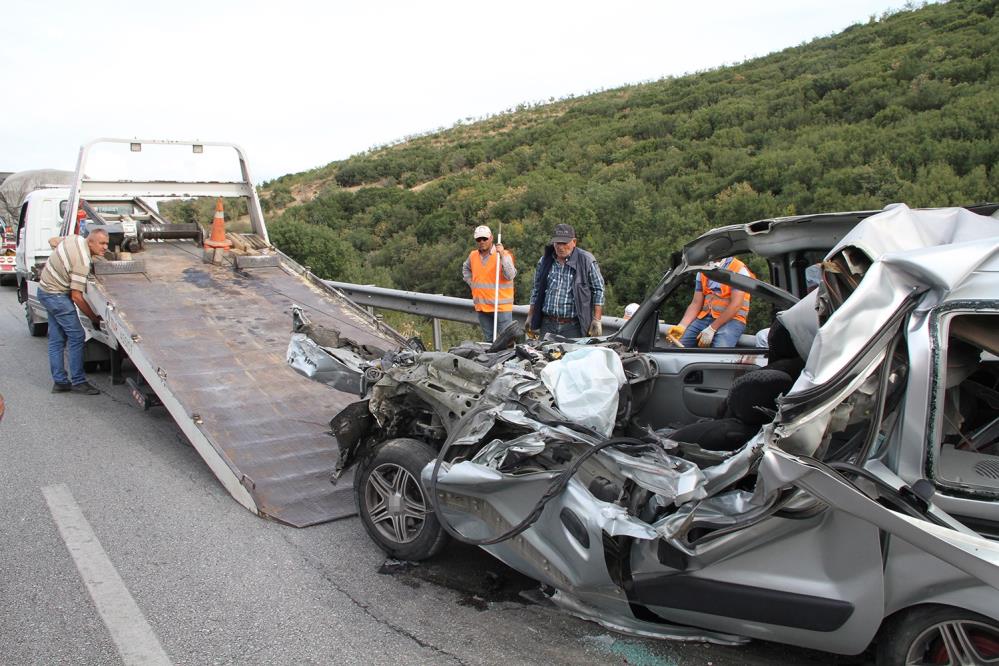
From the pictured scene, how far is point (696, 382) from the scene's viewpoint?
4918mm

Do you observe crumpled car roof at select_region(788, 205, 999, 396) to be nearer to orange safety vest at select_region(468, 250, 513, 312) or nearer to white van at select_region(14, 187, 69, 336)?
orange safety vest at select_region(468, 250, 513, 312)

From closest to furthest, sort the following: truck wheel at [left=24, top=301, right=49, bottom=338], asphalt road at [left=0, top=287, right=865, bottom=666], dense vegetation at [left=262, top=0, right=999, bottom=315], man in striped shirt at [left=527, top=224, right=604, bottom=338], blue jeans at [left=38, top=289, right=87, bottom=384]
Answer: asphalt road at [left=0, top=287, right=865, bottom=666] < man in striped shirt at [left=527, top=224, right=604, bottom=338] < blue jeans at [left=38, top=289, right=87, bottom=384] < truck wheel at [left=24, top=301, right=49, bottom=338] < dense vegetation at [left=262, top=0, right=999, bottom=315]

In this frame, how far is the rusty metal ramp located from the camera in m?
5.63

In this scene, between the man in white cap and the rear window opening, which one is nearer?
the rear window opening

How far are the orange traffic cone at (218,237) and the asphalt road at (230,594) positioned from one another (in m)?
4.10

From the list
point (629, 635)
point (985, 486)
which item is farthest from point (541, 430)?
point (985, 486)

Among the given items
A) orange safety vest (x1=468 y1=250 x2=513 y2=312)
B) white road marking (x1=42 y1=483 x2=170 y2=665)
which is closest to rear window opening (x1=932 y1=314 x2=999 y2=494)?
white road marking (x1=42 y1=483 x2=170 y2=665)

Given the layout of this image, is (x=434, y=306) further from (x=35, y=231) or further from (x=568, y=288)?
(x=35, y=231)

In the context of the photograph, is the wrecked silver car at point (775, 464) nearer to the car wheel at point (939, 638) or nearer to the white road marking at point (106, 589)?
the car wheel at point (939, 638)

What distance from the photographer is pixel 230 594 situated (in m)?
4.22

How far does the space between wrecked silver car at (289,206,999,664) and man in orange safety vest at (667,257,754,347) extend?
171cm

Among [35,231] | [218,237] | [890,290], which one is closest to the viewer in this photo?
[890,290]

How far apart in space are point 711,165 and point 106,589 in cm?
2192

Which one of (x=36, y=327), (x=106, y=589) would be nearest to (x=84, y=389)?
(x=36, y=327)
